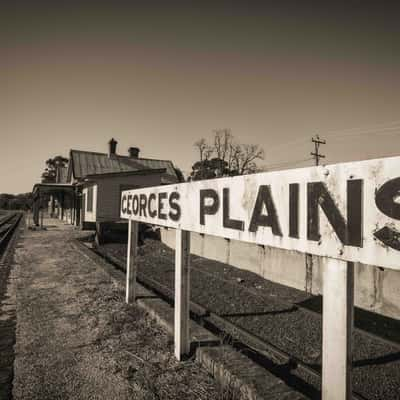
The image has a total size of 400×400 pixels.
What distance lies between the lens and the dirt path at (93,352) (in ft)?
7.93

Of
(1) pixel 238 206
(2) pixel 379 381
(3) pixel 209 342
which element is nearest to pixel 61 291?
(3) pixel 209 342

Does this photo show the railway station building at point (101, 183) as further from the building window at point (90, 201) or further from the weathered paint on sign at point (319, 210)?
the weathered paint on sign at point (319, 210)

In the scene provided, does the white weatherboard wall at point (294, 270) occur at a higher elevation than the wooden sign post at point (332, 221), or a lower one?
lower

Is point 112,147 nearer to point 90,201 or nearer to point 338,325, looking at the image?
point 90,201

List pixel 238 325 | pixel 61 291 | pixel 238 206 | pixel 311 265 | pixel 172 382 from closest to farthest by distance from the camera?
pixel 238 206
pixel 172 382
pixel 238 325
pixel 61 291
pixel 311 265

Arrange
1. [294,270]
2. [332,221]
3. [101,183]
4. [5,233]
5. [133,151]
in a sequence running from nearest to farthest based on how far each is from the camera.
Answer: [332,221] → [294,270] → [5,233] → [101,183] → [133,151]

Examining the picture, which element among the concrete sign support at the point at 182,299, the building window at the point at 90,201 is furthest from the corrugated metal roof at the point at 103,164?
the concrete sign support at the point at 182,299

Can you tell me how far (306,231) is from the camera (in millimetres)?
1495

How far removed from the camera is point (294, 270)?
7281mm

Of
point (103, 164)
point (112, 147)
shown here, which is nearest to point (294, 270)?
point (103, 164)

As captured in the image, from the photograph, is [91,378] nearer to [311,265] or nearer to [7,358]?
[7,358]

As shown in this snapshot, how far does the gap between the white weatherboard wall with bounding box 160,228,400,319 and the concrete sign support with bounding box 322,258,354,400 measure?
2352 mm

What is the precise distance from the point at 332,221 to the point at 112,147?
2681cm

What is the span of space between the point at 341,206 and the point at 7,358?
142 inches
